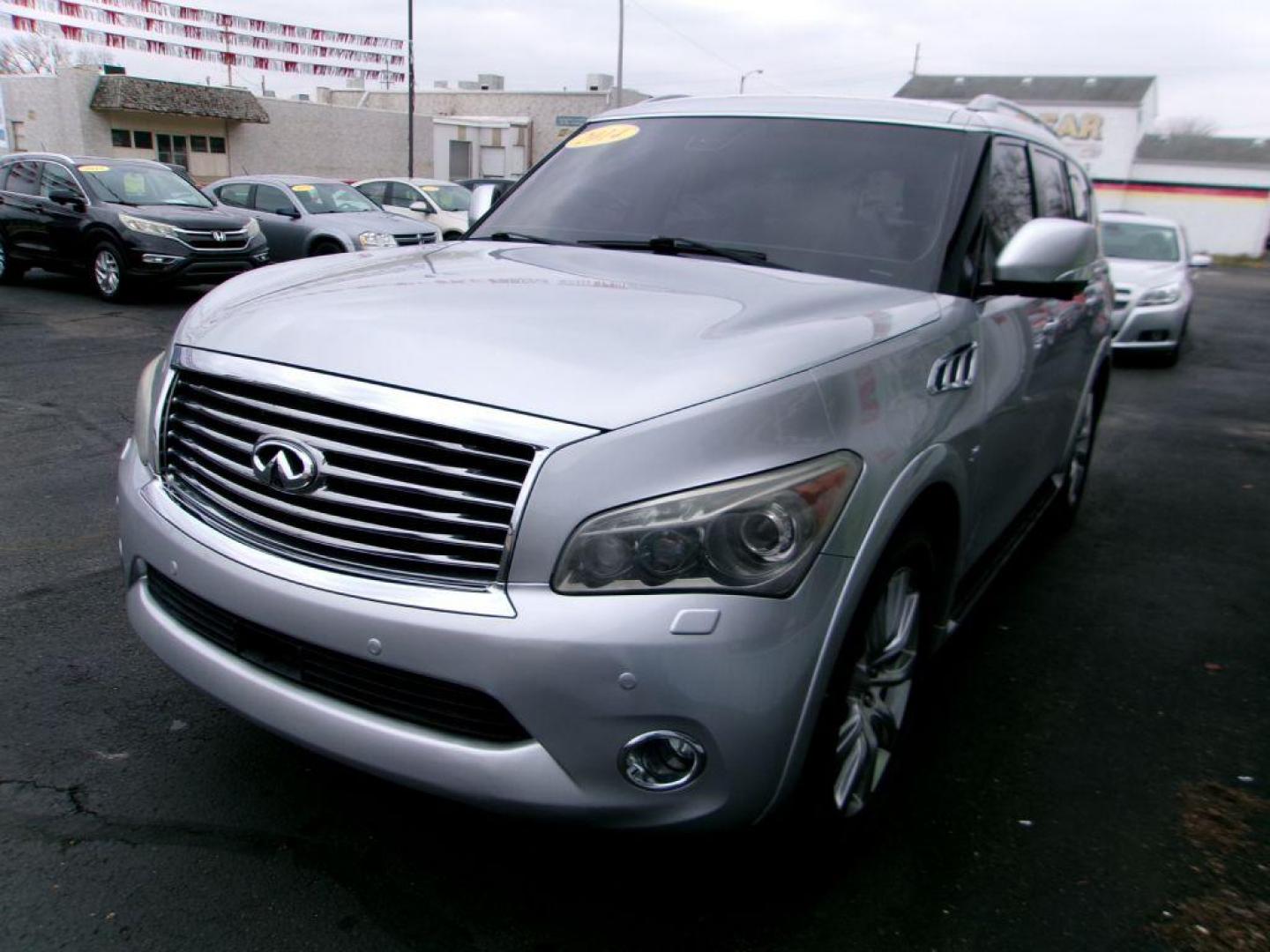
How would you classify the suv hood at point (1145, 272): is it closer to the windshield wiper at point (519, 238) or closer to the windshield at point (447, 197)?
the windshield wiper at point (519, 238)

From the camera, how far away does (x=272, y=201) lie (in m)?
15.2

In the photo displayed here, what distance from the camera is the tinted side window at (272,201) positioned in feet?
49.1

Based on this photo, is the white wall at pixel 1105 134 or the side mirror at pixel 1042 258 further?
the white wall at pixel 1105 134

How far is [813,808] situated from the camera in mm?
2270

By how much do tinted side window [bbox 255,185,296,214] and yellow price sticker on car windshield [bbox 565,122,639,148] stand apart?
12.0m

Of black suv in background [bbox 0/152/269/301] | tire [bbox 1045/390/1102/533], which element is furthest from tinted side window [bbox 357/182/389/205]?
tire [bbox 1045/390/1102/533]

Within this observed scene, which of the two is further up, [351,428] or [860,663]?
[351,428]

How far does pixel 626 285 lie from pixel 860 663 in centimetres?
114

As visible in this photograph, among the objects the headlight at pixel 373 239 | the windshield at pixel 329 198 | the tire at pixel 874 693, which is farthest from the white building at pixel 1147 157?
the tire at pixel 874 693

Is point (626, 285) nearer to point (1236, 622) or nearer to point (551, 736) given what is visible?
point (551, 736)

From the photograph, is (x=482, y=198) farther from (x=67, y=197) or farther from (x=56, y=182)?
(x=56, y=182)

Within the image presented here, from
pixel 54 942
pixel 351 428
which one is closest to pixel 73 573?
pixel 54 942

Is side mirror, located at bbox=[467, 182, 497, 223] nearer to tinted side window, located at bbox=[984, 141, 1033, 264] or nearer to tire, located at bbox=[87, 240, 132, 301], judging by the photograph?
tinted side window, located at bbox=[984, 141, 1033, 264]

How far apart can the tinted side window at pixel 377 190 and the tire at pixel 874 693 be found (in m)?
→ 18.1
